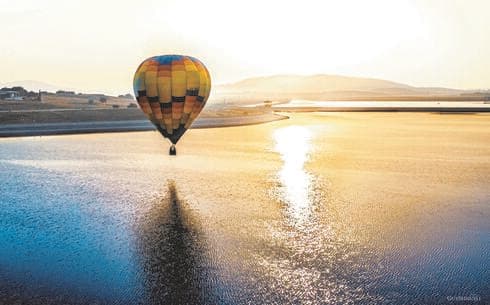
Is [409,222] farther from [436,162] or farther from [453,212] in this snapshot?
[436,162]

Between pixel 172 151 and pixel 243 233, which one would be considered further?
pixel 172 151

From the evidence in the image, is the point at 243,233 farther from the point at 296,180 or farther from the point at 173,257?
the point at 296,180

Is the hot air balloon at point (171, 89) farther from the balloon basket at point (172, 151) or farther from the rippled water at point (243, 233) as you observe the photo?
the rippled water at point (243, 233)

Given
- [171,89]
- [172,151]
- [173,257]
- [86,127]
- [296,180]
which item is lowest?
[173,257]

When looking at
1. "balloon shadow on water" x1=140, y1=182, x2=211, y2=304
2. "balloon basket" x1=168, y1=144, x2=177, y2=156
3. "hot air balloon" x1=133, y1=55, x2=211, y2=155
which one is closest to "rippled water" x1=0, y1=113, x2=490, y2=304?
"balloon shadow on water" x1=140, y1=182, x2=211, y2=304

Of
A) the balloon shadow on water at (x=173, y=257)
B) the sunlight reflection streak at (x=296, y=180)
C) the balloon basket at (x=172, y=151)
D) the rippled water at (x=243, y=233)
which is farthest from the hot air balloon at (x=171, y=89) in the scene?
the balloon shadow on water at (x=173, y=257)

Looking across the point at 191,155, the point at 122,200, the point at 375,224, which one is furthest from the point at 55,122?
the point at 375,224

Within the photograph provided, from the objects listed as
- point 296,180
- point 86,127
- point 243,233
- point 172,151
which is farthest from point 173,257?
point 86,127
